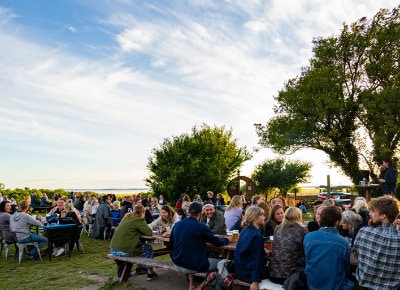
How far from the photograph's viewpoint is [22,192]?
29.1 meters

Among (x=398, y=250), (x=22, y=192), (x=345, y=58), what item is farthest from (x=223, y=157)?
(x=398, y=250)

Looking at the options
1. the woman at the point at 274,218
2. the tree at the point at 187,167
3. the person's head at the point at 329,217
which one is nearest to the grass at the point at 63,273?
the woman at the point at 274,218

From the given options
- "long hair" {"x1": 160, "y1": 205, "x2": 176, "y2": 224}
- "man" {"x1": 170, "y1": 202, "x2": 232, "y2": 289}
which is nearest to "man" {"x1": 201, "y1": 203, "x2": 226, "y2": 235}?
"long hair" {"x1": 160, "y1": 205, "x2": 176, "y2": 224}

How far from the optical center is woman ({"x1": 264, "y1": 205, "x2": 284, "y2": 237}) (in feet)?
20.9

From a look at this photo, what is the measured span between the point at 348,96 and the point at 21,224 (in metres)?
23.0

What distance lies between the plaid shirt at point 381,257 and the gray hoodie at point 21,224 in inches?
317

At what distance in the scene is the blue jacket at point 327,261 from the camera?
4.13 metres

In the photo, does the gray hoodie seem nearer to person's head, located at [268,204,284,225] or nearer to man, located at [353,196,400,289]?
person's head, located at [268,204,284,225]

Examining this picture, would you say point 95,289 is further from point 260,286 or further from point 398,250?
point 398,250

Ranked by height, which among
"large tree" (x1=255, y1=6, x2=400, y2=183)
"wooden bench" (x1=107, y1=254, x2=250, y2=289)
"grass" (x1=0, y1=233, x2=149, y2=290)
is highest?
"large tree" (x1=255, y1=6, x2=400, y2=183)

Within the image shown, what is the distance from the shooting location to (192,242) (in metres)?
5.80

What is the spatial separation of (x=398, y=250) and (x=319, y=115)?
2260cm

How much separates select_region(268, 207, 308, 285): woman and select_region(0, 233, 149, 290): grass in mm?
3172

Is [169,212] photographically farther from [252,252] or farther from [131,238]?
[252,252]
